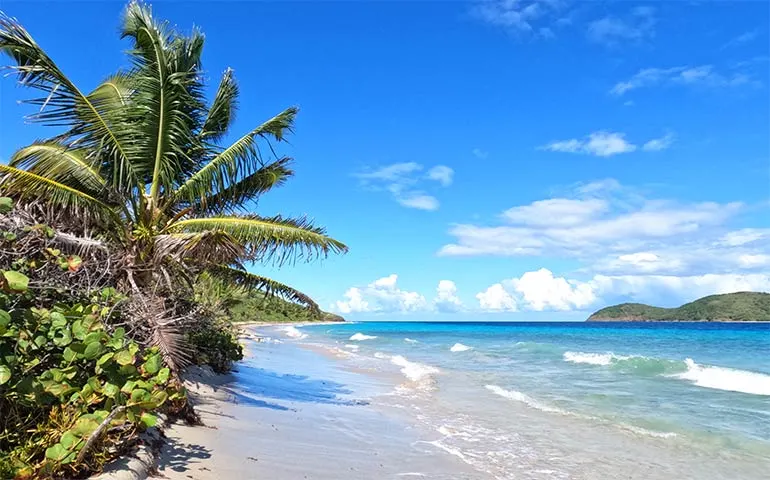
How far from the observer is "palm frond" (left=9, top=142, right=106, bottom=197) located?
714 centimetres

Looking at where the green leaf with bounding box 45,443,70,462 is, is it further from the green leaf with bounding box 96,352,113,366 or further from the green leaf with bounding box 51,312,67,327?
the green leaf with bounding box 51,312,67,327

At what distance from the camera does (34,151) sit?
7.29 metres

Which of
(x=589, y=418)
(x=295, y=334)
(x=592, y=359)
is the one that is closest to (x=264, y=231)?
(x=589, y=418)

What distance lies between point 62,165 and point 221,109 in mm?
3098

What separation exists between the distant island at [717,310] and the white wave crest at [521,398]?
123 m

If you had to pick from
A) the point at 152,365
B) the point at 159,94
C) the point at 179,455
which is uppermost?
the point at 159,94

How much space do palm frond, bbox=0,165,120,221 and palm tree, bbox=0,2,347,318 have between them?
12 mm

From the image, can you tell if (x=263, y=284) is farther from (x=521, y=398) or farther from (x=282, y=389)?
(x=521, y=398)

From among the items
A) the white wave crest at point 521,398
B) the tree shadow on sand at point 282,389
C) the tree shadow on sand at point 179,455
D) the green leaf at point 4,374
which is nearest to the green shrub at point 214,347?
the tree shadow on sand at point 282,389

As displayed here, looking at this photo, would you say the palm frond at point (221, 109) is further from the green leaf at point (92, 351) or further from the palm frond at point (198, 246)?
the green leaf at point (92, 351)

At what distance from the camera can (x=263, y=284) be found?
9.80m

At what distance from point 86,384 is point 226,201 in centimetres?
581

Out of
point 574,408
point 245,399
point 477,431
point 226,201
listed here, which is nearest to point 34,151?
point 226,201

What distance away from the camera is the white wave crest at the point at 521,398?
447 inches
